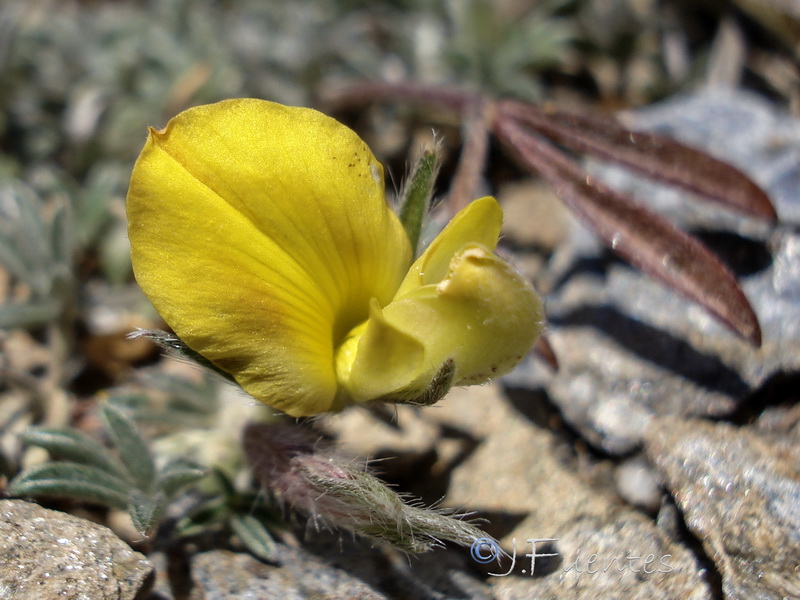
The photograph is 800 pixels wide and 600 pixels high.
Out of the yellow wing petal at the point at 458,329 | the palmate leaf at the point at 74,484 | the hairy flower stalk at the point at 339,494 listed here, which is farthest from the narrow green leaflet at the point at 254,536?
the yellow wing petal at the point at 458,329

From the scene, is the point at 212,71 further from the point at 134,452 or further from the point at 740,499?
the point at 740,499

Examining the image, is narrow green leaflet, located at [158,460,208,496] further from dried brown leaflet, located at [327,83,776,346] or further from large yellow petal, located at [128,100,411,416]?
dried brown leaflet, located at [327,83,776,346]

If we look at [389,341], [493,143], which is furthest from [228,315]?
[493,143]

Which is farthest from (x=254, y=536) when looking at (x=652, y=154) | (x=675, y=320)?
(x=652, y=154)

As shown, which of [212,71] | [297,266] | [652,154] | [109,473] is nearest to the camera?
[297,266]

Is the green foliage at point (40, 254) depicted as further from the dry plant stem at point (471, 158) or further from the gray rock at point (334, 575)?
the dry plant stem at point (471, 158)

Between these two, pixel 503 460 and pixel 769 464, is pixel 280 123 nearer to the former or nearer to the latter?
pixel 503 460
